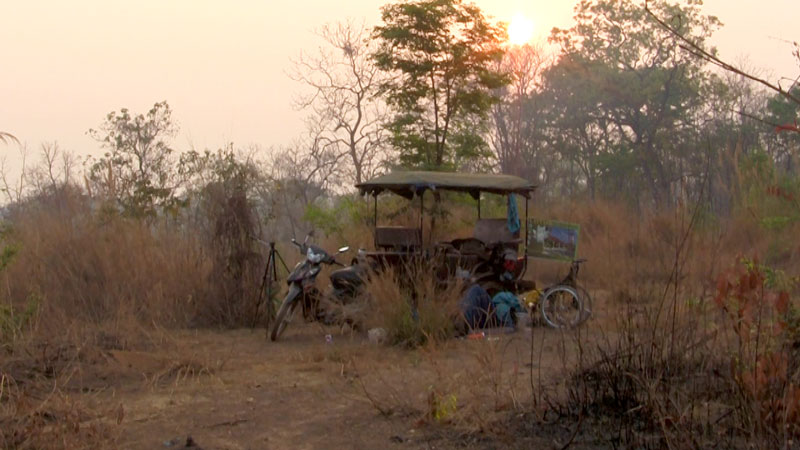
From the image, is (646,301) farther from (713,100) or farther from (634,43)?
(634,43)

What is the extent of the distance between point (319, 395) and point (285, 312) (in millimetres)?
3497

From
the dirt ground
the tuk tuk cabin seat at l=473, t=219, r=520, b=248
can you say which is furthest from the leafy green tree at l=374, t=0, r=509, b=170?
the dirt ground

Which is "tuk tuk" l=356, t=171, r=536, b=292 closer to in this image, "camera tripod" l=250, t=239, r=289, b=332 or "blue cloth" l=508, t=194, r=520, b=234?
"blue cloth" l=508, t=194, r=520, b=234

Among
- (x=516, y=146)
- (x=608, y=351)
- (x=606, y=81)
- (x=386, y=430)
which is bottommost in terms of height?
(x=386, y=430)

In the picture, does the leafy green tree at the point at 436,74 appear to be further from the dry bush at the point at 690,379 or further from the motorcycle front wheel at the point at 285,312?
the dry bush at the point at 690,379

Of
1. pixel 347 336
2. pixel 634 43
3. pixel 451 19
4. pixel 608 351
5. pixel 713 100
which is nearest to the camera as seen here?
pixel 608 351

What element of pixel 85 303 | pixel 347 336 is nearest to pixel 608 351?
pixel 347 336

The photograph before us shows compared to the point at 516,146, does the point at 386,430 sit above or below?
below

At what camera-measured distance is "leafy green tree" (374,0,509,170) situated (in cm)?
2147

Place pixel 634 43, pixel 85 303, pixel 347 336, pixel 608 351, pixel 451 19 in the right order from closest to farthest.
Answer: pixel 608 351 → pixel 347 336 → pixel 85 303 → pixel 451 19 → pixel 634 43

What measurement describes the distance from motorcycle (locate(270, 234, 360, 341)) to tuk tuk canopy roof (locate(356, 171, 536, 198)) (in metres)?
1.39

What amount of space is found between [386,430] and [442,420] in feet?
1.17

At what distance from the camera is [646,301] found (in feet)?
19.5

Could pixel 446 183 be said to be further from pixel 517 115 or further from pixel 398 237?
pixel 517 115
